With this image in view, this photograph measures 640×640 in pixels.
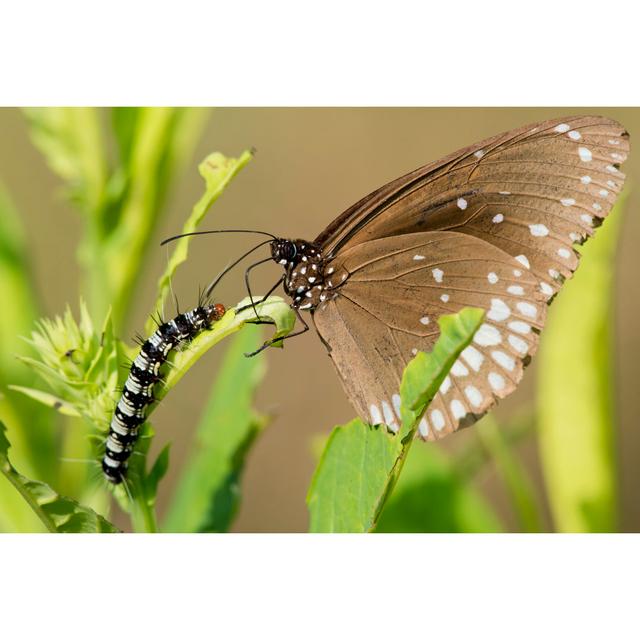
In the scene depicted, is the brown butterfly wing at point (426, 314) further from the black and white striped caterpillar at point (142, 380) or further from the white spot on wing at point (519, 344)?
the black and white striped caterpillar at point (142, 380)

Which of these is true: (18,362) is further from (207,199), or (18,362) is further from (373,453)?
(373,453)

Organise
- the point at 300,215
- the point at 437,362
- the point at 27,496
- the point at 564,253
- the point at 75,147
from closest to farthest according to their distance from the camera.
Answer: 1. the point at 437,362
2. the point at 27,496
3. the point at 75,147
4. the point at 564,253
5. the point at 300,215

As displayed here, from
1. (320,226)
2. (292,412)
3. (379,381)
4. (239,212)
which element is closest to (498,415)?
(292,412)

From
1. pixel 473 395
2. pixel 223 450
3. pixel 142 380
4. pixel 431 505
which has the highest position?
pixel 142 380

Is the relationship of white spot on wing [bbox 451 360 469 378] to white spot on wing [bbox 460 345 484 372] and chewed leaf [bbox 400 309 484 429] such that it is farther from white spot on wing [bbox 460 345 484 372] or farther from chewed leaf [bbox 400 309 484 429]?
chewed leaf [bbox 400 309 484 429]

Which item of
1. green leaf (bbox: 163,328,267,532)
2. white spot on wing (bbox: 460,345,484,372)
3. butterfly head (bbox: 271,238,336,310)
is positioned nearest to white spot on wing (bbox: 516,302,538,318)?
white spot on wing (bbox: 460,345,484,372)

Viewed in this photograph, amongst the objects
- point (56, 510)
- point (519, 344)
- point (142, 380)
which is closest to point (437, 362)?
point (142, 380)

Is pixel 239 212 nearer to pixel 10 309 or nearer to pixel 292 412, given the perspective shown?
pixel 292 412
